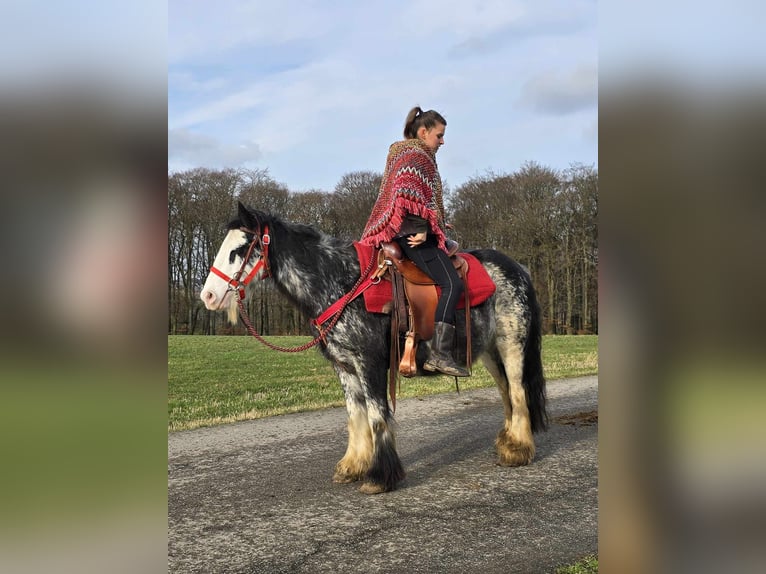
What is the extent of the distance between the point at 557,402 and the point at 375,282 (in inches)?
217

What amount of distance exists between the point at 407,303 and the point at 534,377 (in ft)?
6.27

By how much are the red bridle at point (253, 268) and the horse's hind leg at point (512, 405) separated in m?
2.63

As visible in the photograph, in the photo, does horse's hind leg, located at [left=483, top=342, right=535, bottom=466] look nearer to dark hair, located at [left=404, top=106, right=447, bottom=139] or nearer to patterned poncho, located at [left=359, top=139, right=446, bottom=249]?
patterned poncho, located at [left=359, top=139, right=446, bottom=249]

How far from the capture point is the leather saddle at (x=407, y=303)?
18.0ft

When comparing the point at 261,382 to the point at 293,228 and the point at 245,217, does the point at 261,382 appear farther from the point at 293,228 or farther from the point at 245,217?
the point at 245,217

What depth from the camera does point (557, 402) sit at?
9.84 metres

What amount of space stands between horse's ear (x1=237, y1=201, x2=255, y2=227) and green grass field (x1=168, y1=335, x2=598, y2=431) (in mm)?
3103

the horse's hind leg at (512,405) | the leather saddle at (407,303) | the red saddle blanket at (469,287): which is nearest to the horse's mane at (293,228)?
the red saddle blanket at (469,287)

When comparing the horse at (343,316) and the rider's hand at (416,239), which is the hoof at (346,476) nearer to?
the horse at (343,316)

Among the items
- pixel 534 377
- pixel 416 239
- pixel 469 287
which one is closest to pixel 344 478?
pixel 469 287
